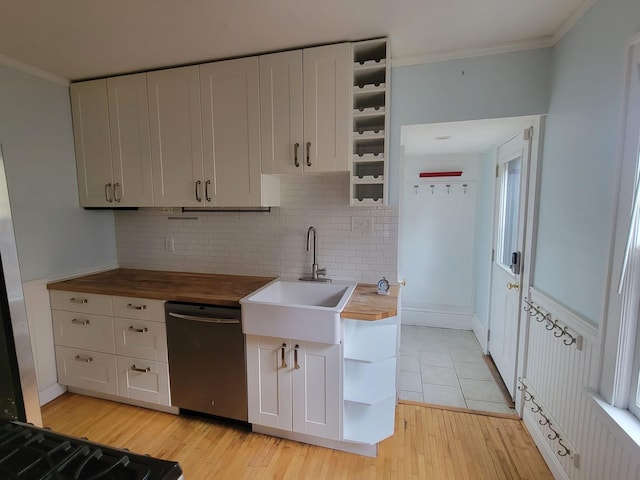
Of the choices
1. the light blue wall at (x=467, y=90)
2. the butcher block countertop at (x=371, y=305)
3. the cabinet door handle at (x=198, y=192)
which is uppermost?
the light blue wall at (x=467, y=90)

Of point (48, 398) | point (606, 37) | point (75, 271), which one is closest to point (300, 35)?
point (606, 37)

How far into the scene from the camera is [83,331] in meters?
2.27

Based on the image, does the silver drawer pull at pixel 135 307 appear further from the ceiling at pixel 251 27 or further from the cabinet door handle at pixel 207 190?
the ceiling at pixel 251 27

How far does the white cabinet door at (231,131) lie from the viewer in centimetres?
206

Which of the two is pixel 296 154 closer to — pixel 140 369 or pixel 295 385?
pixel 295 385

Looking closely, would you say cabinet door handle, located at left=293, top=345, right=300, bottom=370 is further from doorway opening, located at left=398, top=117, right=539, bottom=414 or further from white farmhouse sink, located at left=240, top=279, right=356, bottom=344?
doorway opening, located at left=398, top=117, right=539, bottom=414

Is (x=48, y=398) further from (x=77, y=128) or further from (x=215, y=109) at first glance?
(x=215, y=109)

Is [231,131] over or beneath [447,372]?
over

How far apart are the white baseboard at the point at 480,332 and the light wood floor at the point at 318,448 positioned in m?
1.01

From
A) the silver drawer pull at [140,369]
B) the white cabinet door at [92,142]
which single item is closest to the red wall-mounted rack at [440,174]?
the white cabinet door at [92,142]

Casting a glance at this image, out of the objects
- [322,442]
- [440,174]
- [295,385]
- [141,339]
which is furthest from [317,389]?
[440,174]

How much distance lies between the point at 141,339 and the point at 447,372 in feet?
8.23

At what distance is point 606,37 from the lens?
1.35 m

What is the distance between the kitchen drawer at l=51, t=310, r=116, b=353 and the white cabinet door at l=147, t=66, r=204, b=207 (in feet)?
3.21
